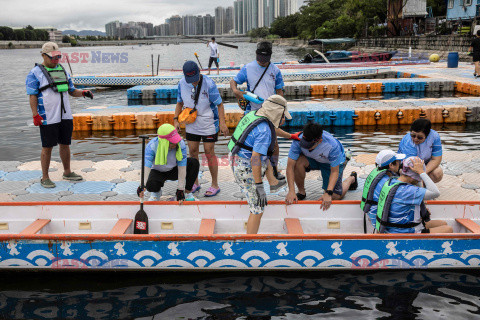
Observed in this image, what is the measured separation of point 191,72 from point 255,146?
207 cm

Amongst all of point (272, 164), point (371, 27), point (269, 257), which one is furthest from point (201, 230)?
point (371, 27)

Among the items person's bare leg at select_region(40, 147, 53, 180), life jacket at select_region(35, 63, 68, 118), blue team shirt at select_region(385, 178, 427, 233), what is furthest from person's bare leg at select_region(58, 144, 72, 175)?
blue team shirt at select_region(385, 178, 427, 233)

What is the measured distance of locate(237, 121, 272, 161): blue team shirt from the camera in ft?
15.3

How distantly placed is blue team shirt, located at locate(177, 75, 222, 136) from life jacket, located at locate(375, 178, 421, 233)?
2.94m

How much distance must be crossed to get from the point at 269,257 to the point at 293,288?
1.57 ft

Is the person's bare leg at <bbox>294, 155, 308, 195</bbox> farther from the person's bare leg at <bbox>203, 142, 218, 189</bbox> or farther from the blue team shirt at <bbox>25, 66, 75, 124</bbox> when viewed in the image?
the blue team shirt at <bbox>25, 66, 75, 124</bbox>

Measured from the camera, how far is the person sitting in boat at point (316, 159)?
18.4ft

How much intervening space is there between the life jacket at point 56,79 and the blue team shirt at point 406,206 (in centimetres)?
532

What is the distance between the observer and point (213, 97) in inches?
262

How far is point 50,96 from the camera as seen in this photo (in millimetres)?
7020

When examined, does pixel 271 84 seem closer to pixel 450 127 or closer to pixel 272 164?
pixel 272 164

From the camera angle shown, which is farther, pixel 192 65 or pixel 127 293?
pixel 192 65

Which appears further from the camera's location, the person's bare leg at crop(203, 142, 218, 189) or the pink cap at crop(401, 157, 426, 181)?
the person's bare leg at crop(203, 142, 218, 189)

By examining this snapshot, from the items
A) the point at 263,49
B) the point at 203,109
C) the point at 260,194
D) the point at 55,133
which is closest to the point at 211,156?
the point at 203,109
